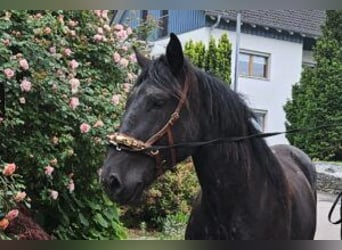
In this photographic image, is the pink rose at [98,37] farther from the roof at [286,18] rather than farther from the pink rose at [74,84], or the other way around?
the roof at [286,18]

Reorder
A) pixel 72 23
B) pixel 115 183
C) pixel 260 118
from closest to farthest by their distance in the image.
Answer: pixel 115 183 → pixel 260 118 → pixel 72 23

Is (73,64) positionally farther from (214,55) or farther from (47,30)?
(214,55)

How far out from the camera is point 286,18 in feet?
4.68

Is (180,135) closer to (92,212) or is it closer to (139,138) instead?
(139,138)

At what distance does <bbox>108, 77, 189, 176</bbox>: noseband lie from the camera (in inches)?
41.9

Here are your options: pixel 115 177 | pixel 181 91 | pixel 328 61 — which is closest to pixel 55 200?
pixel 115 177

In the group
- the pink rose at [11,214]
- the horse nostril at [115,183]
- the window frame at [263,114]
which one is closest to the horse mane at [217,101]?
the window frame at [263,114]

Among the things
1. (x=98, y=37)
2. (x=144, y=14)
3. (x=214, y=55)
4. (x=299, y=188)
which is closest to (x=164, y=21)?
(x=144, y=14)

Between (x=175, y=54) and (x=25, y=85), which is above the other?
(x=175, y=54)

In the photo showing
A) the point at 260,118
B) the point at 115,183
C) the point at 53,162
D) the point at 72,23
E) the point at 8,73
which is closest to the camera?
the point at 115,183

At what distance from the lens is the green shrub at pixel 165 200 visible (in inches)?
52.6

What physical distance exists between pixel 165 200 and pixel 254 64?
1.59ft

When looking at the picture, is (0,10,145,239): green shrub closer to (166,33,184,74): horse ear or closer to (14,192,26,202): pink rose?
(14,192,26,202): pink rose

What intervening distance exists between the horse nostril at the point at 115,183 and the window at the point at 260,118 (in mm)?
362
